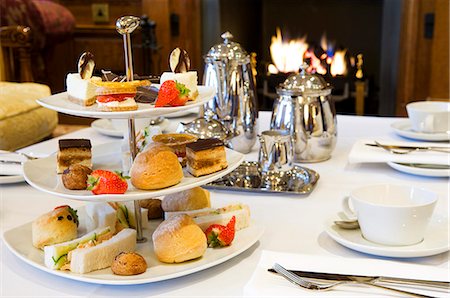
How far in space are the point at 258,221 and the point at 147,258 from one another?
189 mm

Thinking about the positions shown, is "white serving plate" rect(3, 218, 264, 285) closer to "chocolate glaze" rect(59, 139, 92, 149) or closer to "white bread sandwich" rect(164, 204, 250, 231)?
"white bread sandwich" rect(164, 204, 250, 231)

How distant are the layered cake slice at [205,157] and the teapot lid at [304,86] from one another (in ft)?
1.56

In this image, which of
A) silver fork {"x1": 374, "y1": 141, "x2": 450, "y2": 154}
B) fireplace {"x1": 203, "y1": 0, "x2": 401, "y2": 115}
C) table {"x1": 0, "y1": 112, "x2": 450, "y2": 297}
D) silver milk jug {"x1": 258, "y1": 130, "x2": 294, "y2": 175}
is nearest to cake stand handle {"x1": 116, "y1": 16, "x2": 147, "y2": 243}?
table {"x1": 0, "y1": 112, "x2": 450, "y2": 297}

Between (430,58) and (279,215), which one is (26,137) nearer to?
(279,215)

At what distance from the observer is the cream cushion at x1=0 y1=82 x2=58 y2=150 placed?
2.07m

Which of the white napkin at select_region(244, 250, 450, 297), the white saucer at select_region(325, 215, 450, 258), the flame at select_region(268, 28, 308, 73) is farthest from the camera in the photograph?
the flame at select_region(268, 28, 308, 73)

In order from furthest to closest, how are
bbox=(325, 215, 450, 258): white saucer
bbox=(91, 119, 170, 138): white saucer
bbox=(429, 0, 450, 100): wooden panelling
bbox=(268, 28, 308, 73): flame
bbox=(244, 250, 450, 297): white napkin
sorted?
bbox=(268, 28, 308, 73): flame
bbox=(429, 0, 450, 100): wooden panelling
bbox=(91, 119, 170, 138): white saucer
bbox=(325, 215, 450, 258): white saucer
bbox=(244, 250, 450, 297): white napkin

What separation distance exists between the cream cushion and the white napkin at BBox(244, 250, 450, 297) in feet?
4.93

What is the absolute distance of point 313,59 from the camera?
374 cm

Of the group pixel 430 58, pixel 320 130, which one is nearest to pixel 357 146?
pixel 320 130

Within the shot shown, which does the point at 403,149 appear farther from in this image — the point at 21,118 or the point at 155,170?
the point at 21,118

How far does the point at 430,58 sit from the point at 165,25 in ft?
4.86

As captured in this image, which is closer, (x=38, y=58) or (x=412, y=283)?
(x=412, y=283)

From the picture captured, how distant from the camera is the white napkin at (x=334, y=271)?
688 mm
